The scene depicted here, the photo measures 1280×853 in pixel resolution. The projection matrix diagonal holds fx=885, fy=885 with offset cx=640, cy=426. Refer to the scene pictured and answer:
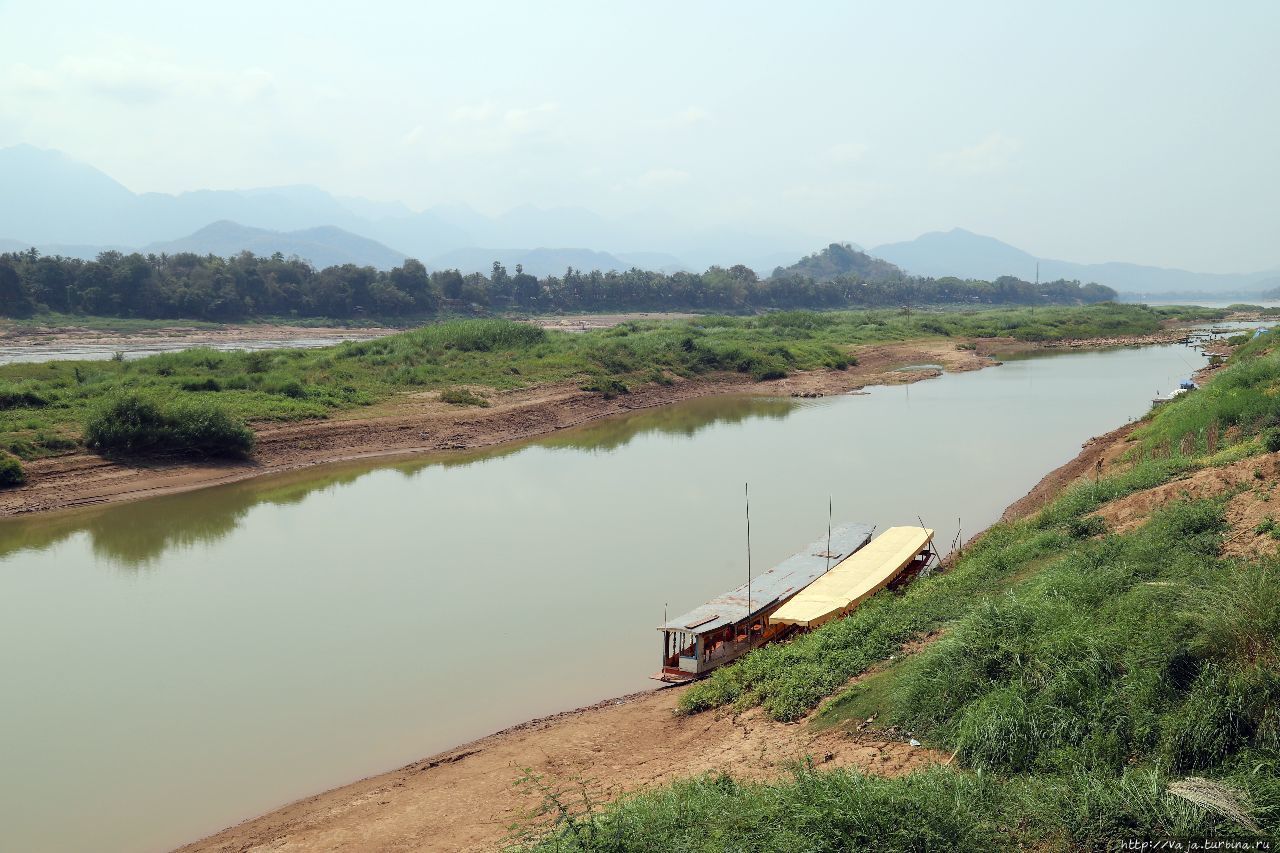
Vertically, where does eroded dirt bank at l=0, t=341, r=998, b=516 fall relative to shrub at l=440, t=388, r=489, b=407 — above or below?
below

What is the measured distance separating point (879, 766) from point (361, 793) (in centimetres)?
526

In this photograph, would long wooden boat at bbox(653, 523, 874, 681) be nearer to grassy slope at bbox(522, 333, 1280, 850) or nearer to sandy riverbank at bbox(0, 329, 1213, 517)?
grassy slope at bbox(522, 333, 1280, 850)

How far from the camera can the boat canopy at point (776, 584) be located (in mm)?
11377

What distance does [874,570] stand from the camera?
13.0m

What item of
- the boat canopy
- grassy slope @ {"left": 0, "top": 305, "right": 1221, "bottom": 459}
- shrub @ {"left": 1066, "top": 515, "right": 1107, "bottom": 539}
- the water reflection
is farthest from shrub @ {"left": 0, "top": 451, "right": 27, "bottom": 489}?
shrub @ {"left": 1066, "top": 515, "right": 1107, "bottom": 539}

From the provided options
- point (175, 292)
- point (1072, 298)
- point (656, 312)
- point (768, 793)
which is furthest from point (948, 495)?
point (1072, 298)

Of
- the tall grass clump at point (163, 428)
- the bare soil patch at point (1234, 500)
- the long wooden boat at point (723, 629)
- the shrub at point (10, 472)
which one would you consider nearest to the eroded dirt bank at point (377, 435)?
the shrub at point (10, 472)

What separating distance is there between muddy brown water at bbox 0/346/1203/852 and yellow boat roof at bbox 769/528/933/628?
2.18 m

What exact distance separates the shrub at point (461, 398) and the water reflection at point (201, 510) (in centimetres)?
334

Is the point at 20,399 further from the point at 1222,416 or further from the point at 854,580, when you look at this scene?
the point at 1222,416

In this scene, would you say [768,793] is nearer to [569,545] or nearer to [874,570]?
[874,570]

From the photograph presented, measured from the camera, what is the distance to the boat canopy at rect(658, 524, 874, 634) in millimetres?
11377

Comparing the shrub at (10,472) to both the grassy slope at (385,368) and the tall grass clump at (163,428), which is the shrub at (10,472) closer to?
the grassy slope at (385,368)

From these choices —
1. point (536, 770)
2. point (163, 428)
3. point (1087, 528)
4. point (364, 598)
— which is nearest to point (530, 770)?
point (536, 770)
